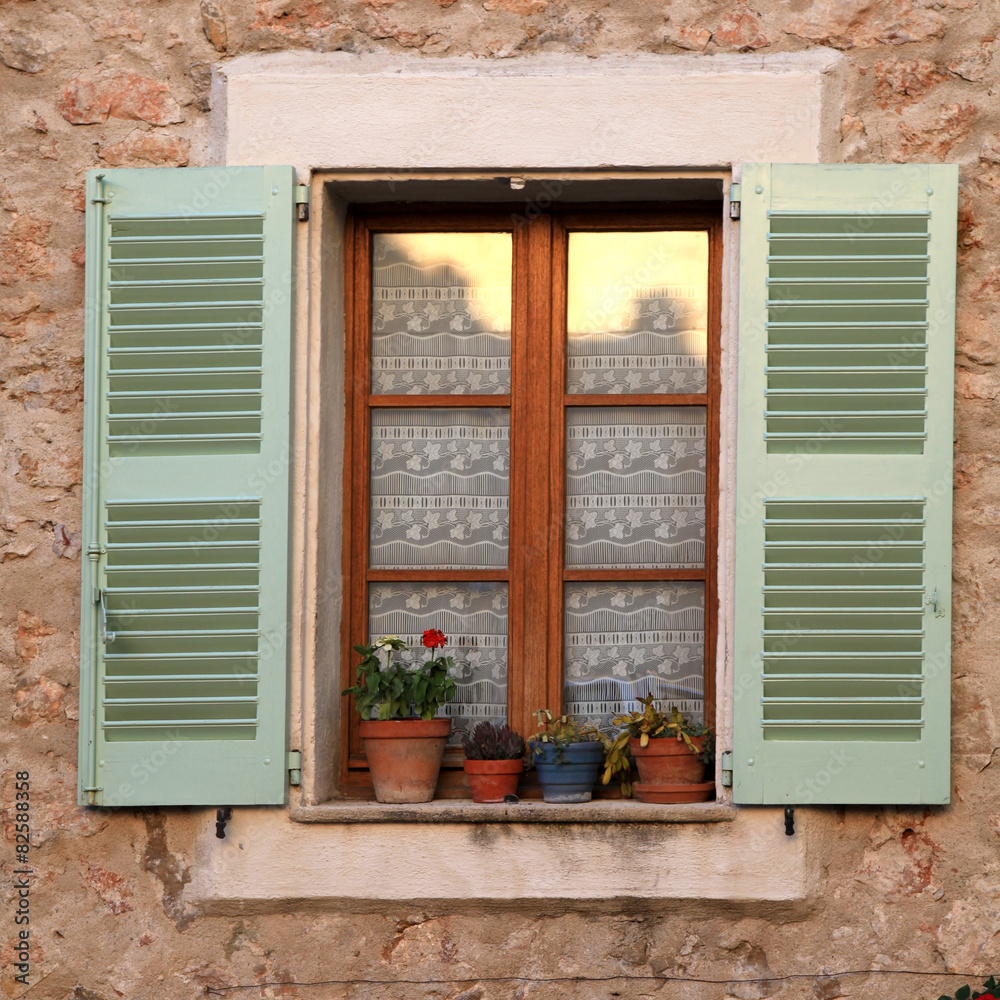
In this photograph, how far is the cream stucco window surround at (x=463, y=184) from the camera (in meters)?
3.44

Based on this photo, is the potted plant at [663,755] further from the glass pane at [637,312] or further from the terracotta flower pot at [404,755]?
the glass pane at [637,312]

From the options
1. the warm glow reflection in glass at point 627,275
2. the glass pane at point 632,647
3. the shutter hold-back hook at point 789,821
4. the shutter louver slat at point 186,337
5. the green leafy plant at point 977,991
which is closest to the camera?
the green leafy plant at point 977,991

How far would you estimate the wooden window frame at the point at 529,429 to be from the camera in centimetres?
380

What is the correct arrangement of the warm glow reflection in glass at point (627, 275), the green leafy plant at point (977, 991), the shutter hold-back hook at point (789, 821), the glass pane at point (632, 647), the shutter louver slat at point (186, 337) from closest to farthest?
the green leafy plant at point (977, 991) → the shutter hold-back hook at point (789, 821) → the shutter louver slat at point (186, 337) → the glass pane at point (632, 647) → the warm glow reflection in glass at point (627, 275)

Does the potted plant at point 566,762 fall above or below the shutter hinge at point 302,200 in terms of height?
below

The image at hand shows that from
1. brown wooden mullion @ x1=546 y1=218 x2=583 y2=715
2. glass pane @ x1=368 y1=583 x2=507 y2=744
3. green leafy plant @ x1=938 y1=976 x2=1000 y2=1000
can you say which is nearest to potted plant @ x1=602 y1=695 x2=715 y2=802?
brown wooden mullion @ x1=546 y1=218 x2=583 y2=715

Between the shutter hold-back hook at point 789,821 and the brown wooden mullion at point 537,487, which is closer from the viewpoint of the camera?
the shutter hold-back hook at point 789,821

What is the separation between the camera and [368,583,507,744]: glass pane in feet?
12.6

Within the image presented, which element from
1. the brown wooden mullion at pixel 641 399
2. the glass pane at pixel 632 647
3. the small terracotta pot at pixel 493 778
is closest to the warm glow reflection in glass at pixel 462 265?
the brown wooden mullion at pixel 641 399

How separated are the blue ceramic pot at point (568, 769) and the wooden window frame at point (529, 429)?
217 mm

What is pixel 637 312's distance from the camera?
389cm

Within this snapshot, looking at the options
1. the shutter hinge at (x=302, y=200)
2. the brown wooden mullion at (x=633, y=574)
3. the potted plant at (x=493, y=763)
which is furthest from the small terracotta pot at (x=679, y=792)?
the shutter hinge at (x=302, y=200)

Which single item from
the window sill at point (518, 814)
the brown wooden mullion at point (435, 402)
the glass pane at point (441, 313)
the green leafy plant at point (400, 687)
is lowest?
the window sill at point (518, 814)

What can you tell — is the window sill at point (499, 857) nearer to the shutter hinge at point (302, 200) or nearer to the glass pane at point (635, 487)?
the glass pane at point (635, 487)
